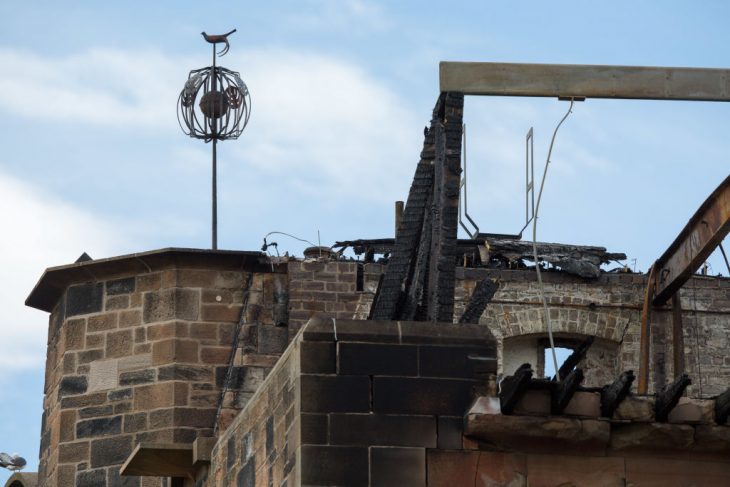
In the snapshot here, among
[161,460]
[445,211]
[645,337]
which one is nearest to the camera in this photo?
[445,211]

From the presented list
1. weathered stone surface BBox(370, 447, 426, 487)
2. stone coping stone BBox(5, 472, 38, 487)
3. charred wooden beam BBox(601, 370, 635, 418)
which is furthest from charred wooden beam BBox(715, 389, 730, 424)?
stone coping stone BBox(5, 472, 38, 487)

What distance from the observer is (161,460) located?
625 inches

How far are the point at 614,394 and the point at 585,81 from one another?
127 inches

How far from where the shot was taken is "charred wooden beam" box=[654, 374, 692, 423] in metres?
12.1

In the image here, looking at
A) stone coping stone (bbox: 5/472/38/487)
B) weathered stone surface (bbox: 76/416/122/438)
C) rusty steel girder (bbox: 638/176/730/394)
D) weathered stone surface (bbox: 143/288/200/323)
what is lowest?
stone coping stone (bbox: 5/472/38/487)

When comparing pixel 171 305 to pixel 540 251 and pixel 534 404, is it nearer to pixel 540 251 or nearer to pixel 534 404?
pixel 540 251

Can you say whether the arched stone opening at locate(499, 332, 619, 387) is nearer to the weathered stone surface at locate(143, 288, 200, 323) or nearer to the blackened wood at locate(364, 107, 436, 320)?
the weathered stone surface at locate(143, 288, 200, 323)

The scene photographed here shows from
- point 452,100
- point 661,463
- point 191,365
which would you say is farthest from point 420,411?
point 191,365

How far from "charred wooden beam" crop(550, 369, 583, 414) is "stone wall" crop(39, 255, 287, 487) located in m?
8.00

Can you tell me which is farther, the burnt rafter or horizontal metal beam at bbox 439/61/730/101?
horizontal metal beam at bbox 439/61/730/101

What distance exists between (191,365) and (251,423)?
6.68 metres

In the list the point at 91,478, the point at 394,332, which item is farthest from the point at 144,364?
the point at 394,332

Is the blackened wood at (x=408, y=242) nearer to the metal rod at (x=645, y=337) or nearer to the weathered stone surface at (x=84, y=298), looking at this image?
the weathered stone surface at (x=84, y=298)

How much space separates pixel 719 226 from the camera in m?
20.0
